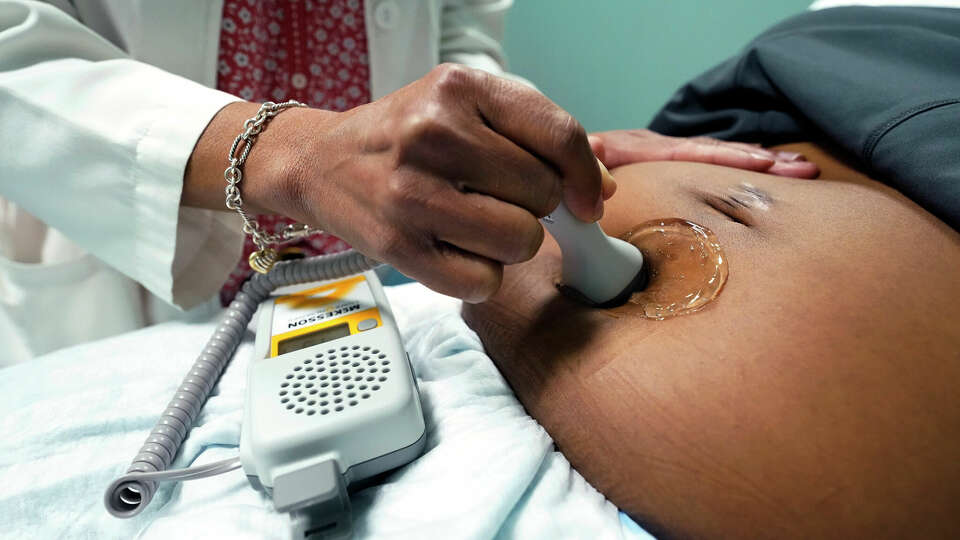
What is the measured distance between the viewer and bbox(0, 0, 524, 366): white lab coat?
0.60 metres

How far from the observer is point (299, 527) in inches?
14.5

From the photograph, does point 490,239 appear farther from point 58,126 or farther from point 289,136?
point 58,126

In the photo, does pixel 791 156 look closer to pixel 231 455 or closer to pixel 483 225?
pixel 483 225

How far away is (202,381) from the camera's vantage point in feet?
1.76

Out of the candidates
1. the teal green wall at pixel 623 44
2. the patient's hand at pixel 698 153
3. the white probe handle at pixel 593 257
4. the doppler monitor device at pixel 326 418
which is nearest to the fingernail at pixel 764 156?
the patient's hand at pixel 698 153

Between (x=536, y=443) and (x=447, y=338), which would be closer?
(x=536, y=443)

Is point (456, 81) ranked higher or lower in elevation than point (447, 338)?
higher

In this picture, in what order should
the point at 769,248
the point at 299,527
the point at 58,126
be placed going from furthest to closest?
1. the point at 58,126
2. the point at 769,248
3. the point at 299,527

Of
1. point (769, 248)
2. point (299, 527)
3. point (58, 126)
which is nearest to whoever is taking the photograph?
point (299, 527)

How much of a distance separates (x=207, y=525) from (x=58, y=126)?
49 cm

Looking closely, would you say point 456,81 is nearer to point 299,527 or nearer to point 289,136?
point 289,136

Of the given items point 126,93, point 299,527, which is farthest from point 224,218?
point 299,527

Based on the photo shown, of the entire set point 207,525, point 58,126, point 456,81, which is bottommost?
point 207,525

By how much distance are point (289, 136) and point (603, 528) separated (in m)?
0.42
